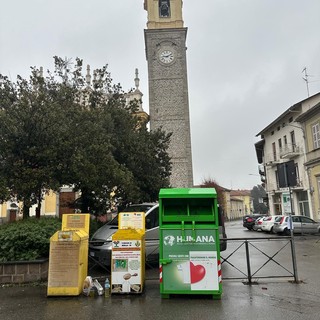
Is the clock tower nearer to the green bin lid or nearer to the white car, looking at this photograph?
the white car

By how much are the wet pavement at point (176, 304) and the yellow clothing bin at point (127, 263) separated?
0.19m

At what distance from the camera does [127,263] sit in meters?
6.79

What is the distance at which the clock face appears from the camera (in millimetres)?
46969

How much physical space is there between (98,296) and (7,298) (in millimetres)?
1850

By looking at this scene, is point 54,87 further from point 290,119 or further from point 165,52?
point 165,52

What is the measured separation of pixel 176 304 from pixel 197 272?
0.72 meters

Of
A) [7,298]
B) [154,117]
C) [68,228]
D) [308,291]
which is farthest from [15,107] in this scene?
[154,117]

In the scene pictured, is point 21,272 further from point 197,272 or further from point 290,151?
point 290,151

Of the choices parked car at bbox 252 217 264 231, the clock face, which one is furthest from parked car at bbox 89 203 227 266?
the clock face

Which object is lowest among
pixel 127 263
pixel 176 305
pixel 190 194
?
pixel 176 305

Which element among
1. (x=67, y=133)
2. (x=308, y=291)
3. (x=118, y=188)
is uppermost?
(x=67, y=133)

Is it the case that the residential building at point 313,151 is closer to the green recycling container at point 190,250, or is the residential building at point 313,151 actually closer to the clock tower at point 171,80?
the clock tower at point 171,80

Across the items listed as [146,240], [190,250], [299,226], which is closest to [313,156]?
[299,226]

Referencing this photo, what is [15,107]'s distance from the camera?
11.0m
